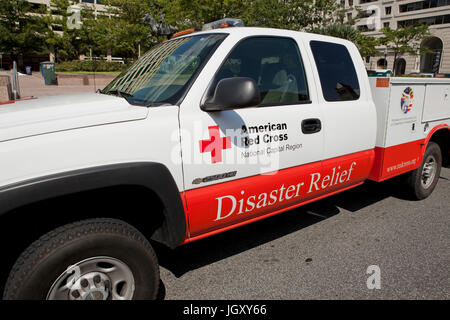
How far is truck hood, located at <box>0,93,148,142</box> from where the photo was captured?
1709mm

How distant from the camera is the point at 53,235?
5.73ft

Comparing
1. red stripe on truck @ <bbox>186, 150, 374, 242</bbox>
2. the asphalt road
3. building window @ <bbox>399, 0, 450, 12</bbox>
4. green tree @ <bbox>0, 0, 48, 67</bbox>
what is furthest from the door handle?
building window @ <bbox>399, 0, 450, 12</bbox>

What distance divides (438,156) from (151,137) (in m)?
4.05

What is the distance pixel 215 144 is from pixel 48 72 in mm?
22582

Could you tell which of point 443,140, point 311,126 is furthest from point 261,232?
point 443,140

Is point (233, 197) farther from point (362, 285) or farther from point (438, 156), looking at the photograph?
point (438, 156)

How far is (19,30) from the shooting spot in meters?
42.6

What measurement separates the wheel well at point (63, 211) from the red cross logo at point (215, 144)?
45 centimetres

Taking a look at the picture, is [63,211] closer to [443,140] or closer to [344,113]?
[344,113]

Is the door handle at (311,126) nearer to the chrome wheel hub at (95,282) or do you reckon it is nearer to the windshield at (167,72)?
the windshield at (167,72)

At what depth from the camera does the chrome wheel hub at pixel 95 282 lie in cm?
182

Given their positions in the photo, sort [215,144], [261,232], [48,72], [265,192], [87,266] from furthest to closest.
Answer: [48,72] < [261,232] < [265,192] < [215,144] < [87,266]

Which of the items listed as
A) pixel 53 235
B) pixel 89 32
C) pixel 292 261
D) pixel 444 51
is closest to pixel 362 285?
pixel 292 261

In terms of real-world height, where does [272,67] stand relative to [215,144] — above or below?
above
